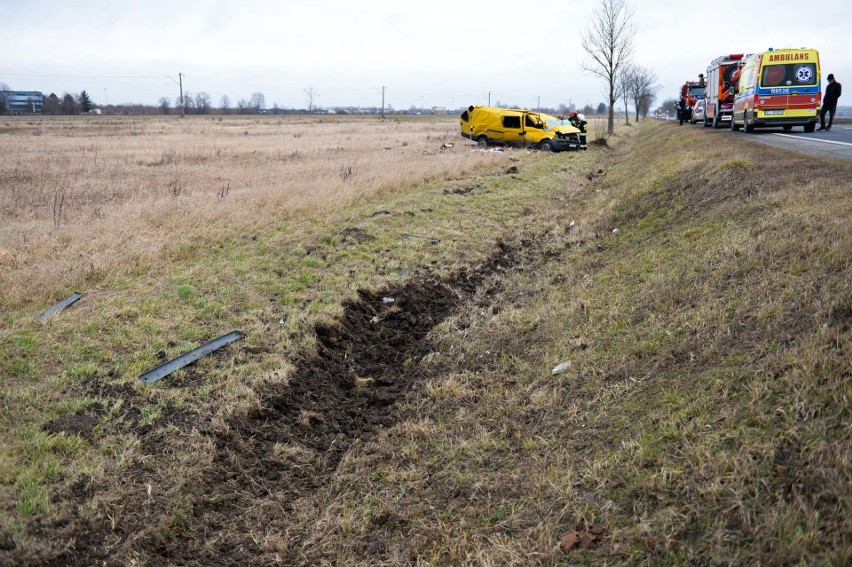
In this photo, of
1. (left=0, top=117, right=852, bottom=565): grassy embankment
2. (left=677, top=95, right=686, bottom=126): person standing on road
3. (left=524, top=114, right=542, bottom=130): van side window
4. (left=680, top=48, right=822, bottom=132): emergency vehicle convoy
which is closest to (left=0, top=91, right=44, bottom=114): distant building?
(left=524, top=114, right=542, bottom=130): van side window

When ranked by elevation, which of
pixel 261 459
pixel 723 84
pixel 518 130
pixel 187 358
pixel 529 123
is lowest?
pixel 261 459

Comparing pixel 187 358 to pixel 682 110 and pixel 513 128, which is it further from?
pixel 682 110

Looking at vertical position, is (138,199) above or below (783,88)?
below

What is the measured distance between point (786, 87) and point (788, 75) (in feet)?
1.18

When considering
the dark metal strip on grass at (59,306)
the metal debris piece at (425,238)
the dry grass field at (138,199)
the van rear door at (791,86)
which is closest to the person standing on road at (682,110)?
the van rear door at (791,86)

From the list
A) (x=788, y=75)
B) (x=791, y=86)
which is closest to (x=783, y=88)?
(x=791, y=86)

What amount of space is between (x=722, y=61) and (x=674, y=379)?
84.4 ft

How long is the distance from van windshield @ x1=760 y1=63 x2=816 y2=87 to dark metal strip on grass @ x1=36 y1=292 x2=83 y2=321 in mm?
19998

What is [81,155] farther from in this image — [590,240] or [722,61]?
[722,61]

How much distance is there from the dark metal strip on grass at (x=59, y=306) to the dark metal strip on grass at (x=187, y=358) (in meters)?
1.63

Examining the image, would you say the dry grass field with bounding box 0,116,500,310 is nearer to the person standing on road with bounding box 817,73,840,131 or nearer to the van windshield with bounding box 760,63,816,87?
the van windshield with bounding box 760,63,816,87

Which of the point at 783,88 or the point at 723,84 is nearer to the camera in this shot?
the point at 783,88

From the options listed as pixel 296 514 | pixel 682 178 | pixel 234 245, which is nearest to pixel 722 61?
pixel 682 178

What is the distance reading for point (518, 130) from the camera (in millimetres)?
27734
